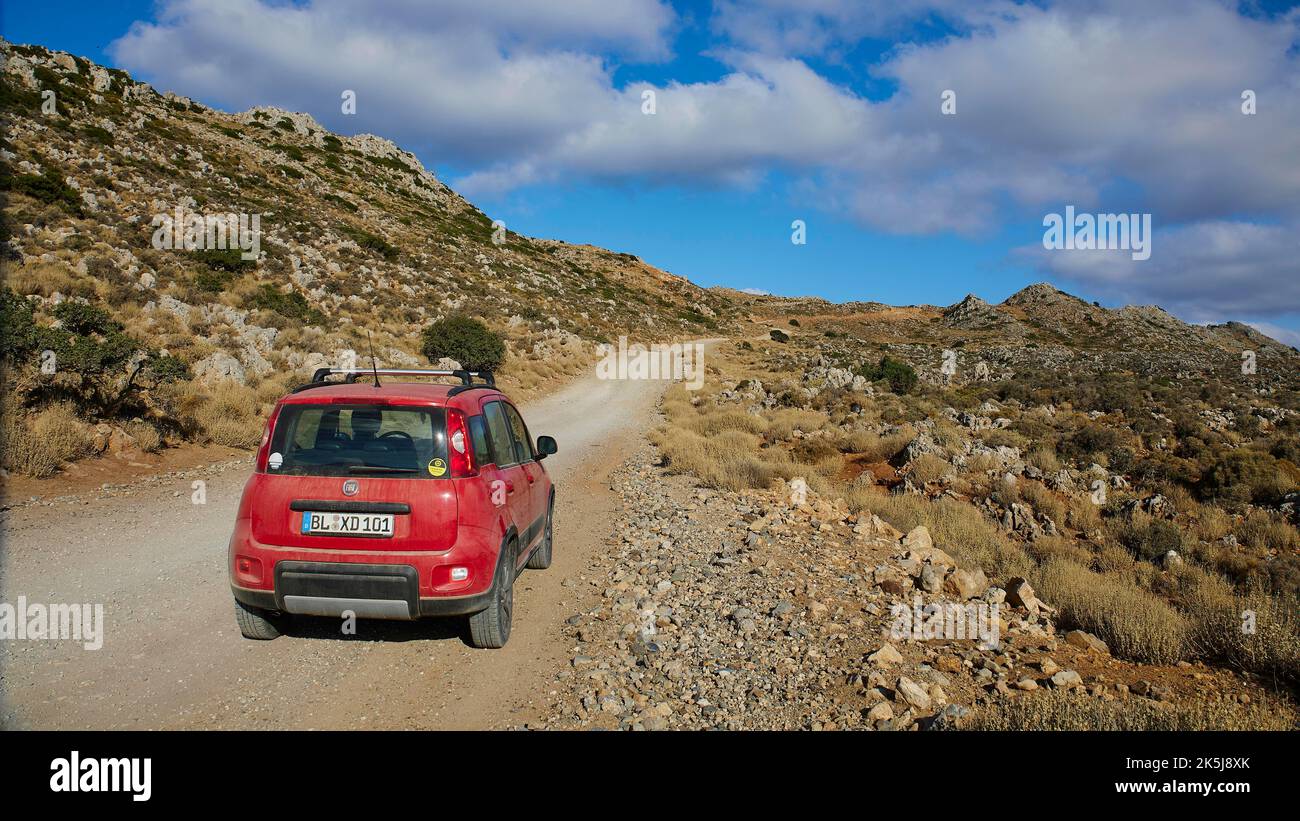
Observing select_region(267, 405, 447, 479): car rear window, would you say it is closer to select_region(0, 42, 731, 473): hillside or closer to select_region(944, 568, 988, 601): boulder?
select_region(944, 568, 988, 601): boulder

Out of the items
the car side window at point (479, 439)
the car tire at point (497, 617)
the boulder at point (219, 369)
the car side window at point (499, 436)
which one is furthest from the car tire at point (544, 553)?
the boulder at point (219, 369)

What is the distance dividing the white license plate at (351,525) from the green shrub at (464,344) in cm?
1858

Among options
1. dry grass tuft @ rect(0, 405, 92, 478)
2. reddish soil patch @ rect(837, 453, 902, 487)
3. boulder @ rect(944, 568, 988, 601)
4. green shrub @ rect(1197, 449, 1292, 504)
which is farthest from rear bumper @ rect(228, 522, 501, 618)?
green shrub @ rect(1197, 449, 1292, 504)

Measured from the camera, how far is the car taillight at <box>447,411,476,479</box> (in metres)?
4.49

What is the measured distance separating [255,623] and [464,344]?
1898 cm

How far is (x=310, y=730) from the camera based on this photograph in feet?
13.0

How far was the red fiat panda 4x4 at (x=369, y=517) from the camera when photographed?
14.1 feet

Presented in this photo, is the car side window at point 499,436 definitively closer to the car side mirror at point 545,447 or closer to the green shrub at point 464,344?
the car side mirror at point 545,447

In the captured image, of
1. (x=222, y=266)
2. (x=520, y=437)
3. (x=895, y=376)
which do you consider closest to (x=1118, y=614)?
(x=520, y=437)

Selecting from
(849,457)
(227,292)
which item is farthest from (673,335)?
(849,457)

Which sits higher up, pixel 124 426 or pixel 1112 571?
pixel 124 426
